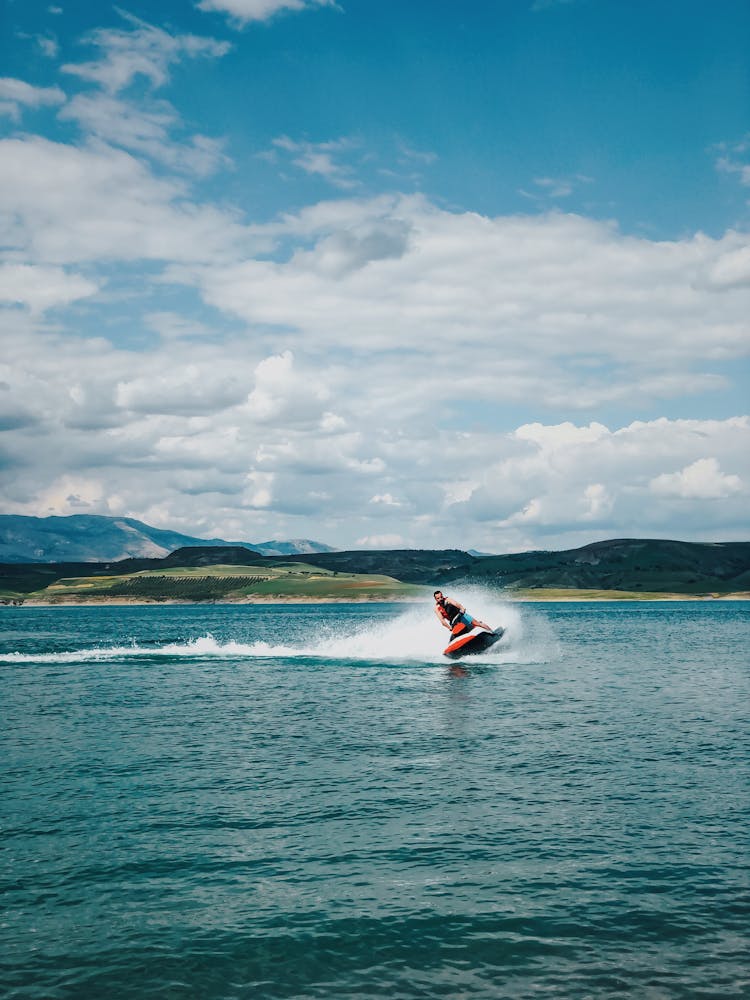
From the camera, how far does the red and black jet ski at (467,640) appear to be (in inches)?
2680

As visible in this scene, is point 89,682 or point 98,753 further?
point 89,682

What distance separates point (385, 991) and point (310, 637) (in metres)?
105

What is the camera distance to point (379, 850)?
69.5ft

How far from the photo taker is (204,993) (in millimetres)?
14547

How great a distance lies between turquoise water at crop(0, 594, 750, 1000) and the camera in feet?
50.2

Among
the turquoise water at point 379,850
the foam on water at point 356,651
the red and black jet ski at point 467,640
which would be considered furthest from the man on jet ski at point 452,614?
the turquoise water at point 379,850

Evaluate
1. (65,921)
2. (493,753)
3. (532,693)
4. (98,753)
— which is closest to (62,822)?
(65,921)

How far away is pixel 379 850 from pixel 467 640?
4743cm

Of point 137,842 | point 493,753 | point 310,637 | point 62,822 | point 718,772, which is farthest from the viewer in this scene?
point 310,637

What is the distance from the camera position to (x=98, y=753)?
34250 mm

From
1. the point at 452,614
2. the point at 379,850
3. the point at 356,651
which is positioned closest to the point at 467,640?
the point at 452,614

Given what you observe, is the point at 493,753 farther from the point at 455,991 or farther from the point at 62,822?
the point at 455,991

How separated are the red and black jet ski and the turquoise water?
20962 mm

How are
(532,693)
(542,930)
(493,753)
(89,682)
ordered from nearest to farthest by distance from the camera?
1. (542,930)
2. (493,753)
3. (532,693)
4. (89,682)
